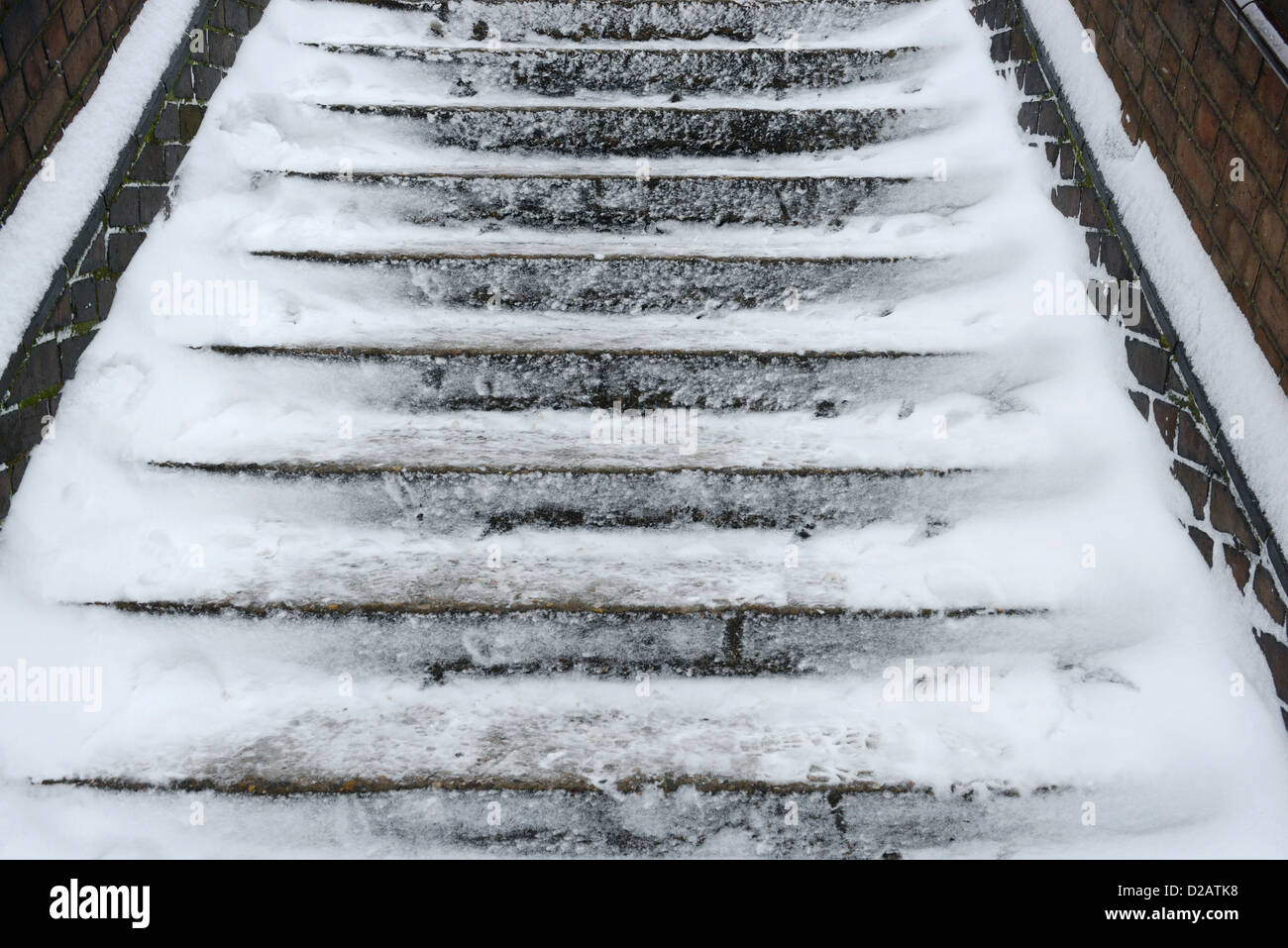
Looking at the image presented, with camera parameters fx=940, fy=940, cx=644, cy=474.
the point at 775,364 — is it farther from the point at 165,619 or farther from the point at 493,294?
the point at 165,619

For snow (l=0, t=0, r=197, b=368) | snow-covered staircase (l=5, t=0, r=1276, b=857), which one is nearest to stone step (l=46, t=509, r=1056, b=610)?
snow-covered staircase (l=5, t=0, r=1276, b=857)

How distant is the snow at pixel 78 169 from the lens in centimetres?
182

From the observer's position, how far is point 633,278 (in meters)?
2.27

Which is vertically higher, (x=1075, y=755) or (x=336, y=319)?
(x=336, y=319)

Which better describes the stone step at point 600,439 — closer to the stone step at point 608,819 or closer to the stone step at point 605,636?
the stone step at point 605,636

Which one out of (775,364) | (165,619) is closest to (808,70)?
(775,364)

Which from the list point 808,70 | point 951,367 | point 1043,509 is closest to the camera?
point 1043,509

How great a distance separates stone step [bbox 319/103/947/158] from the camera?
2604 millimetres

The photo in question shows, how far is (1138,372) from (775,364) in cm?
74

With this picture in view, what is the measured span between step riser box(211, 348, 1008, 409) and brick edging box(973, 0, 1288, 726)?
1.05ft

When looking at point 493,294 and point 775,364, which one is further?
point 493,294

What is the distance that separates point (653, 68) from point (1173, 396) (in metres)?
1.75

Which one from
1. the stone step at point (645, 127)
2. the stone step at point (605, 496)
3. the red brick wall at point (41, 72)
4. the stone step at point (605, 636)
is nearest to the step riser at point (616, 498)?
the stone step at point (605, 496)

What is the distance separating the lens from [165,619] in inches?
68.0
